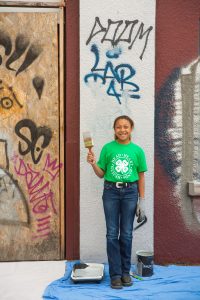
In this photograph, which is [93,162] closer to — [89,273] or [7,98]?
[89,273]

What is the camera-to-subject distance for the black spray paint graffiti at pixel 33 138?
482 cm

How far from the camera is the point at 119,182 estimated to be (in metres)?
4.16

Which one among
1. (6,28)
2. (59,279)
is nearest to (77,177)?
(59,279)

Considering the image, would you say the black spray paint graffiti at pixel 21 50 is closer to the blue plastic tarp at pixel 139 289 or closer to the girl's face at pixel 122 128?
the girl's face at pixel 122 128

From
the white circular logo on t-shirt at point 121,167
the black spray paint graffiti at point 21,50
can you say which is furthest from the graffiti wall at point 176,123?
the black spray paint graffiti at point 21,50

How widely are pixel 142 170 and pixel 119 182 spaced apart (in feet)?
0.92

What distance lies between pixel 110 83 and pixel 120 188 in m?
1.28

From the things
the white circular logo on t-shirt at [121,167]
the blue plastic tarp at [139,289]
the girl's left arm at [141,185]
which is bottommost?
the blue plastic tarp at [139,289]

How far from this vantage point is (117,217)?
4258 mm

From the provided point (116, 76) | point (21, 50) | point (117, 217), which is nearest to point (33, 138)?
point (21, 50)

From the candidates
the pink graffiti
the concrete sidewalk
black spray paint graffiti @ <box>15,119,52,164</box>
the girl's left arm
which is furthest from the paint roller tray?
black spray paint graffiti @ <box>15,119,52,164</box>

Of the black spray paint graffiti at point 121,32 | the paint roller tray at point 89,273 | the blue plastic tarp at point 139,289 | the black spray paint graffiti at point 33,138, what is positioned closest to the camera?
the blue plastic tarp at point 139,289

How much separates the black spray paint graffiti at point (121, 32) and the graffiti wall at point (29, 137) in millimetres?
493

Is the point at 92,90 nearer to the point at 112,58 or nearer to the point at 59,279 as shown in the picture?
the point at 112,58
